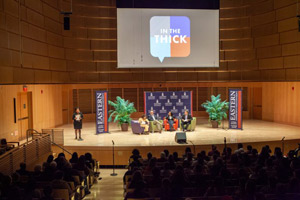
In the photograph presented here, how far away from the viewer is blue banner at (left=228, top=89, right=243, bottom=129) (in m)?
14.3

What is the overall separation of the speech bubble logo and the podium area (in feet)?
13.7

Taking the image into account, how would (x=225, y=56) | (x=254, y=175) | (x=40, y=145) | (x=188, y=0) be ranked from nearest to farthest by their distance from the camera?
(x=254, y=175) → (x=40, y=145) → (x=188, y=0) → (x=225, y=56)

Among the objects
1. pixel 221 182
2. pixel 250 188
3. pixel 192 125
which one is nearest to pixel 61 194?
pixel 221 182

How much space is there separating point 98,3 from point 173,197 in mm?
13956

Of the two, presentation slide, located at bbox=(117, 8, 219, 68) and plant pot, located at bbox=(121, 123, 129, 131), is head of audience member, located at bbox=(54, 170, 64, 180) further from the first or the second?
presentation slide, located at bbox=(117, 8, 219, 68)

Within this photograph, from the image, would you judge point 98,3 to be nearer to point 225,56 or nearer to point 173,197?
point 225,56

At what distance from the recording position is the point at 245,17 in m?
17.3

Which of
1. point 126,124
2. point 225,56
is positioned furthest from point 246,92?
point 126,124

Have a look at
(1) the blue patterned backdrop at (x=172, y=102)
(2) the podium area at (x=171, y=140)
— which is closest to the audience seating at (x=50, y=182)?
(2) the podium area at (x=171, y=140)

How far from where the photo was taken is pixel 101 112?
44.5ft

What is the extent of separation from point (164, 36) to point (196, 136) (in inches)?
223

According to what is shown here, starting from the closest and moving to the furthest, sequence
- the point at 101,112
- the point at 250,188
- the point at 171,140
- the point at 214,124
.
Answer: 1. the point at 250,188
2. the point at 171,140
3. the point at 101,112
4. the point at 214,124

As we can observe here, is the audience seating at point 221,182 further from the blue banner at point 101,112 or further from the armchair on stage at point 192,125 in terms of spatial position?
the armchair on stage at point 192,125

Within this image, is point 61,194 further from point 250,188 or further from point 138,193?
point 250,188
